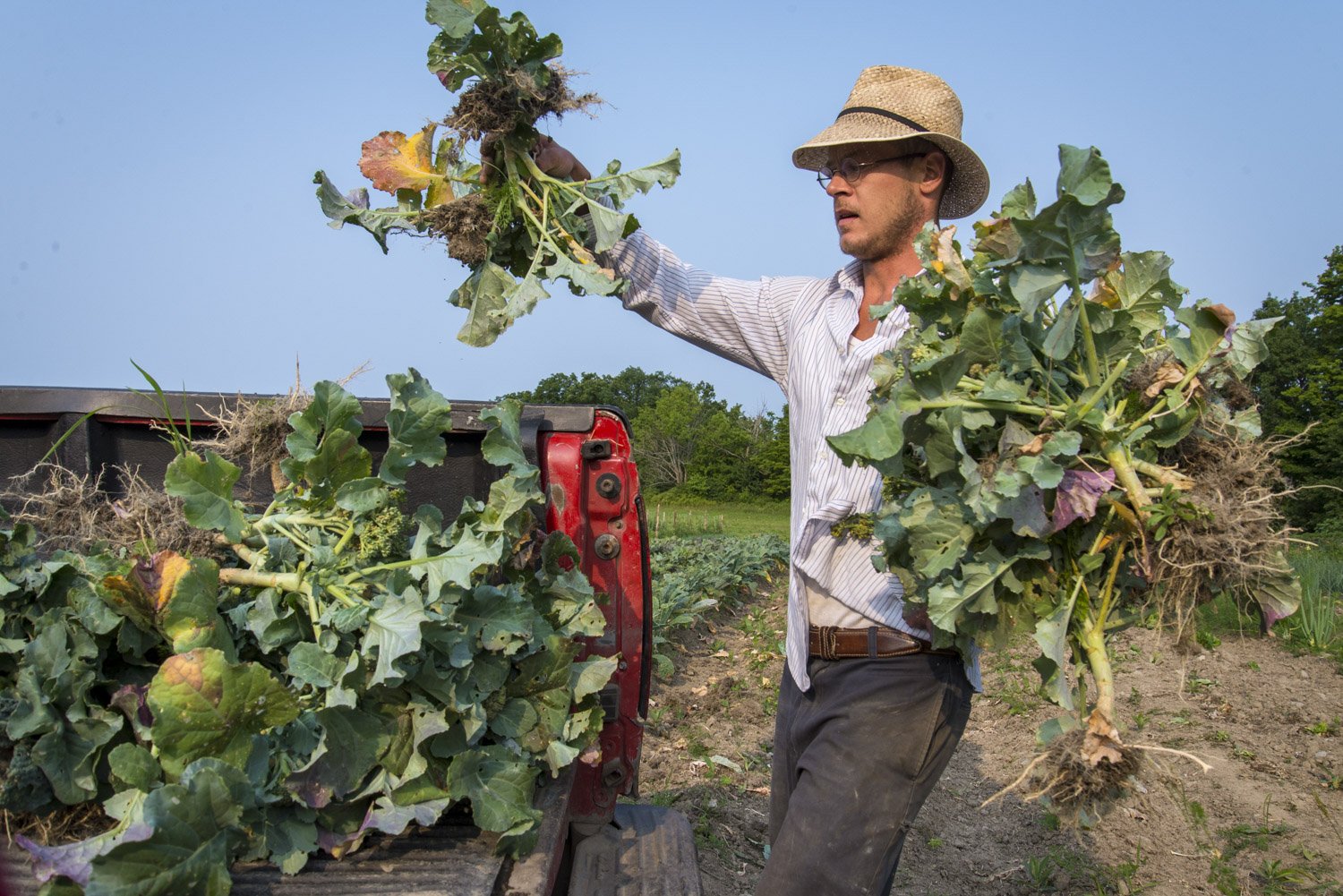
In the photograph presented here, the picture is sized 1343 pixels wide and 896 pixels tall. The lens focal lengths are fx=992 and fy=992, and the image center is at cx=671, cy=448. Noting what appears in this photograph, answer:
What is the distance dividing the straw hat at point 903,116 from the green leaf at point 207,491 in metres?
2.10

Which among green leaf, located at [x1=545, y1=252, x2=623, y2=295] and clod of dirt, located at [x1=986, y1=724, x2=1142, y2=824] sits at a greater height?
green leaf, located at [x1=545, y1=252, x2=623, y2=295]

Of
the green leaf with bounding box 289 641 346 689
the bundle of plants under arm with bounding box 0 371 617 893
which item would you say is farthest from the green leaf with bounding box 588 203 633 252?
the green leaf with bounding box 289 641 346 689

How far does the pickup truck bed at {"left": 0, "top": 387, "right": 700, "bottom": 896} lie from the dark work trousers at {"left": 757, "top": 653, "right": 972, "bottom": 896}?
15.8 inches

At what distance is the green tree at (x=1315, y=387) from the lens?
65.8ft

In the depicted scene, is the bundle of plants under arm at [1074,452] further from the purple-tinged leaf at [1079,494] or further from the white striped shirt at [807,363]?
the white striped shirt at [807,363]

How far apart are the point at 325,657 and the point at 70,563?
30.5 inches

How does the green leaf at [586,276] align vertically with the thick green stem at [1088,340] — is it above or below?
above

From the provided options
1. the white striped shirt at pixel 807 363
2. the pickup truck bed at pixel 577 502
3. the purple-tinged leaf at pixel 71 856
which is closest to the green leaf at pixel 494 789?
the pickup truck bed at pixel 577 502

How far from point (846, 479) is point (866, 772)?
86 centimetres

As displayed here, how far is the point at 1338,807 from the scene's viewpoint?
5.32 m

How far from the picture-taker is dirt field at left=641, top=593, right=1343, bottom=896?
4734 mm

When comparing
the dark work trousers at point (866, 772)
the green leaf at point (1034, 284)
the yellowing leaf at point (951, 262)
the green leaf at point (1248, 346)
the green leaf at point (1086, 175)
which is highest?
the green leaf at point (1086, 175)

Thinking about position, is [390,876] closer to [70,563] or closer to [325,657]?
[325,657]

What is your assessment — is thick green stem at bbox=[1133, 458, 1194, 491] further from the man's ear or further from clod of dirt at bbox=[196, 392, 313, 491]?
clod of dirt at bbox=[196, 392, 313, 491]
